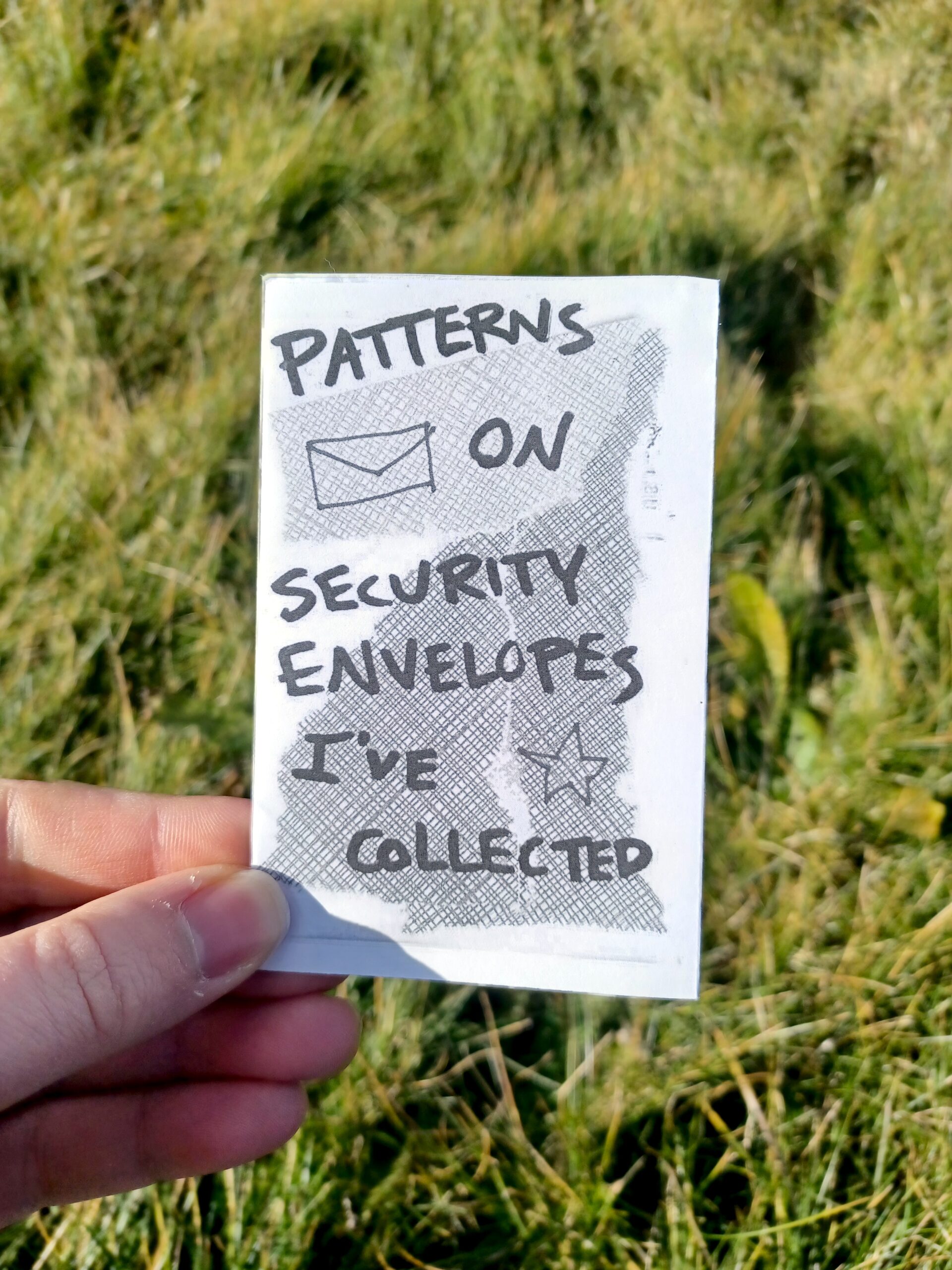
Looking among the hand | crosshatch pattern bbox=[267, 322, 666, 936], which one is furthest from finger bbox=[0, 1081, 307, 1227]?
crosshatch pattern bbox=[267, 322, 666, 936]

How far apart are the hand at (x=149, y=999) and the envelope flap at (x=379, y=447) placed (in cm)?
45

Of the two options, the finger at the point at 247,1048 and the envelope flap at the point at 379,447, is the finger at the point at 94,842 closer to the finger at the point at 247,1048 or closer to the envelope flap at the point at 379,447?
the finger at the point at 247,1048

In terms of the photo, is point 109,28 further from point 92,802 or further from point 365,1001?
point 365,1001

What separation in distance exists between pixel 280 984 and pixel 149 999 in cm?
24

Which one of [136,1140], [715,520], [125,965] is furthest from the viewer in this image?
[715,520]

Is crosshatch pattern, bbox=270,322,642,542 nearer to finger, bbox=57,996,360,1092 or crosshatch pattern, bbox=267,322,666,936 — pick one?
crosshatch pattern, bbox=267,322,666,936

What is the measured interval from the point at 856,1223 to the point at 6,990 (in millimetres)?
1025

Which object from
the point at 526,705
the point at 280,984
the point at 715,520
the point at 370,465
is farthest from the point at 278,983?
the point at 715,520

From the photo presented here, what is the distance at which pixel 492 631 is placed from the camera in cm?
108

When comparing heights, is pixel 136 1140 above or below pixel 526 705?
below

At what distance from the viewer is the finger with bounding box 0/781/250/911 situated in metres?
1.26

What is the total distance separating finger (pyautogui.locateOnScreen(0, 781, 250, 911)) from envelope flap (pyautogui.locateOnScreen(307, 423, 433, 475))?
48 cm

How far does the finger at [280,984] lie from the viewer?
1213 mm

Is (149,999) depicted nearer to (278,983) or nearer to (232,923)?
(232,923)
